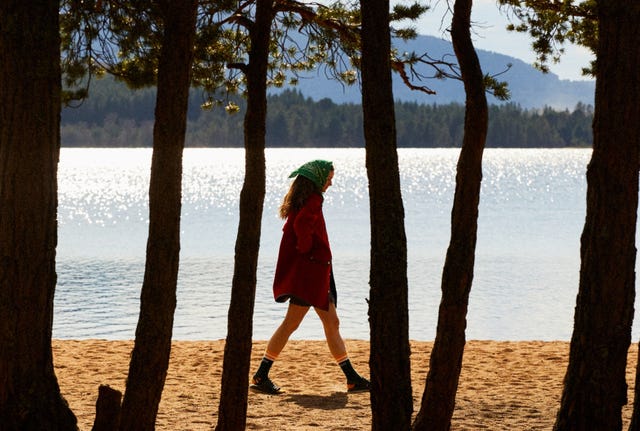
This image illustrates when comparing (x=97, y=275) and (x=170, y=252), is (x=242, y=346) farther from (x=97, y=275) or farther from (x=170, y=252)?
(x=97, y=275)

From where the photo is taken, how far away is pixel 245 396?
20.6ft

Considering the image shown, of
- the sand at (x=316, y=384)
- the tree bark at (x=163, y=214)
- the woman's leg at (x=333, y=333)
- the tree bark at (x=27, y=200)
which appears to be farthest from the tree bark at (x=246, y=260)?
the woman's leg at (x=333, y=333)

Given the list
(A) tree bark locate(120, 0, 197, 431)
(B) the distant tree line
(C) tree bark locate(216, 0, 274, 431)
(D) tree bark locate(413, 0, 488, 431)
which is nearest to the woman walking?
(C) tree bark locate(216, 0, 274, 431)

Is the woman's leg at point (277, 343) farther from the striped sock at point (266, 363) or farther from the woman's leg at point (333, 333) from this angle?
the woman's leg at point (333, 333)

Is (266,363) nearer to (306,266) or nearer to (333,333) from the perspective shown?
(333,333)

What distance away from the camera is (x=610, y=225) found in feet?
15.3

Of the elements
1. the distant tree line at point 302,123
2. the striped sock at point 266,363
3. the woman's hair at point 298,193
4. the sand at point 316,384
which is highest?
the distant tree line at point 302,123

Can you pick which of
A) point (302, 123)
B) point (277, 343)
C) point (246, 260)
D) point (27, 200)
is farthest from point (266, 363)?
point (302, 123)

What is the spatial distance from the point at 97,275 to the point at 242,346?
62.6 ft

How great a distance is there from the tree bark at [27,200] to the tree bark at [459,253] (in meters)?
1.92

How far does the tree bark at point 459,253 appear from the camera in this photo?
5.52 meters

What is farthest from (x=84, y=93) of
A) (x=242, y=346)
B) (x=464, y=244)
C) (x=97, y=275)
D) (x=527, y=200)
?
(x=527, y=200)

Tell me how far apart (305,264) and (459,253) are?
7.96 feet

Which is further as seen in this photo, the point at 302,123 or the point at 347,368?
the point at 302,123
